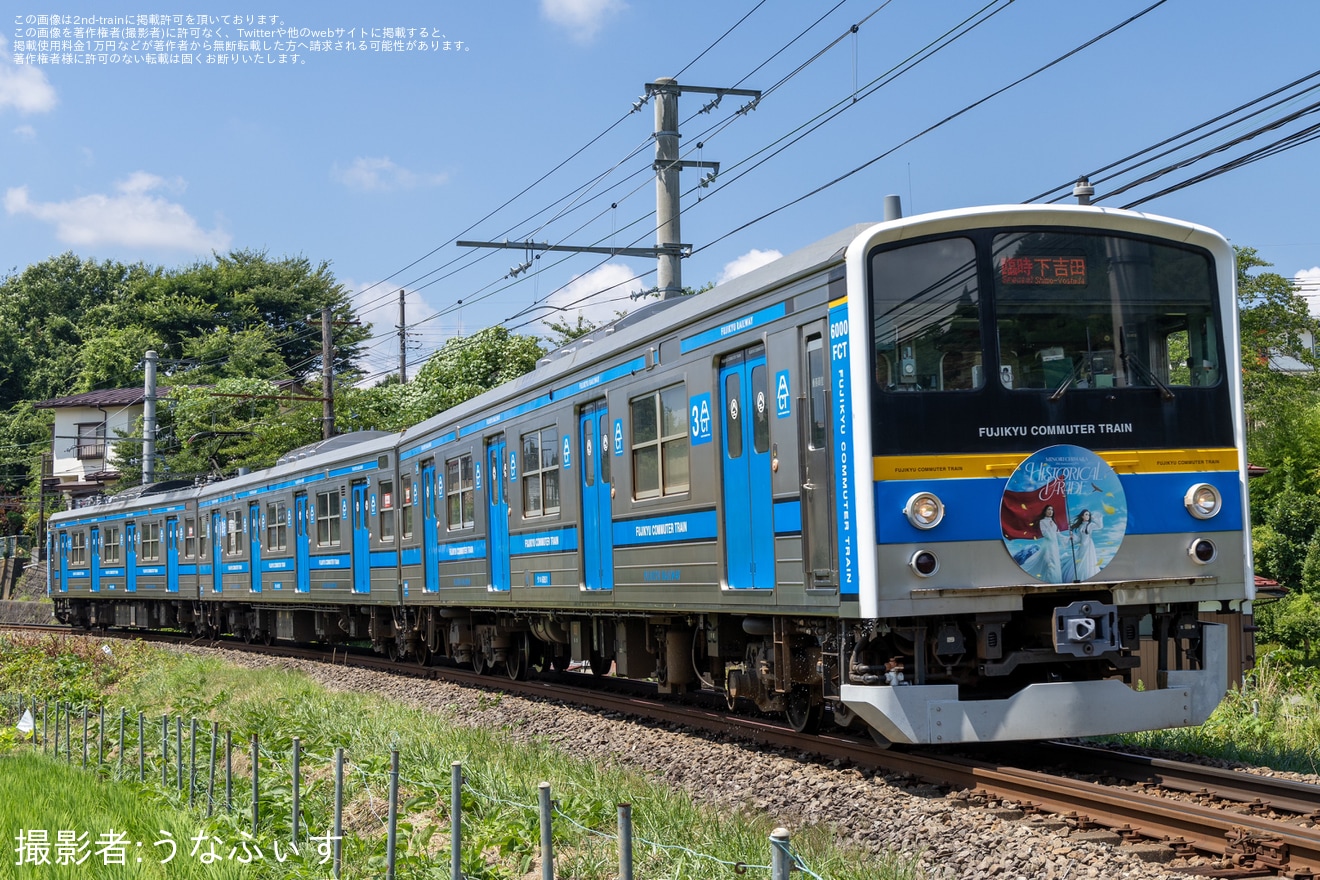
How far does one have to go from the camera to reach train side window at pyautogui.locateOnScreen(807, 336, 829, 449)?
8.27m

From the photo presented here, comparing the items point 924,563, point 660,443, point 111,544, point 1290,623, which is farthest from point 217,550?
point 924,563

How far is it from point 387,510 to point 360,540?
4.09 feet

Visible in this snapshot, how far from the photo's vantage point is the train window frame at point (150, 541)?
1171 inches

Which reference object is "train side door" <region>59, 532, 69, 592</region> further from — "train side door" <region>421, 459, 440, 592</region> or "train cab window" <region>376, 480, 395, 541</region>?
"train side door" <region>421, 459, 440, 592</region>

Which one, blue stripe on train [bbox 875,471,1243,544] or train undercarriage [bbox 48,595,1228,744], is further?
train undercarriage [bbox 48,595,1228,744]

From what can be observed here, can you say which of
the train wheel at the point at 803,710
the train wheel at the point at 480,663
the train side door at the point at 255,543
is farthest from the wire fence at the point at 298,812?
the train side door at the point at 255,543

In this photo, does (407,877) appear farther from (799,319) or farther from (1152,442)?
(1152,442)

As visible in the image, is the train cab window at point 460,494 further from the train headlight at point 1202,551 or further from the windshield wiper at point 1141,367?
the train headlight at point 1202,551

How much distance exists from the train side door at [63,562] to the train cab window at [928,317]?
32135 mm

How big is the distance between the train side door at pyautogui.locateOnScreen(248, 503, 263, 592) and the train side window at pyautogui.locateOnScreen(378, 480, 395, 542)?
6.05 meters

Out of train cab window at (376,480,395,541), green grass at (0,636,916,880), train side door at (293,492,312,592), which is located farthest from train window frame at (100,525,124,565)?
green grass at (0,636,916,880)

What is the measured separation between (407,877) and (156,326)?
2508 inches

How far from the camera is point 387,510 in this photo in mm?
18703

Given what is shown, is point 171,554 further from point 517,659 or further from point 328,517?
point 517,659
